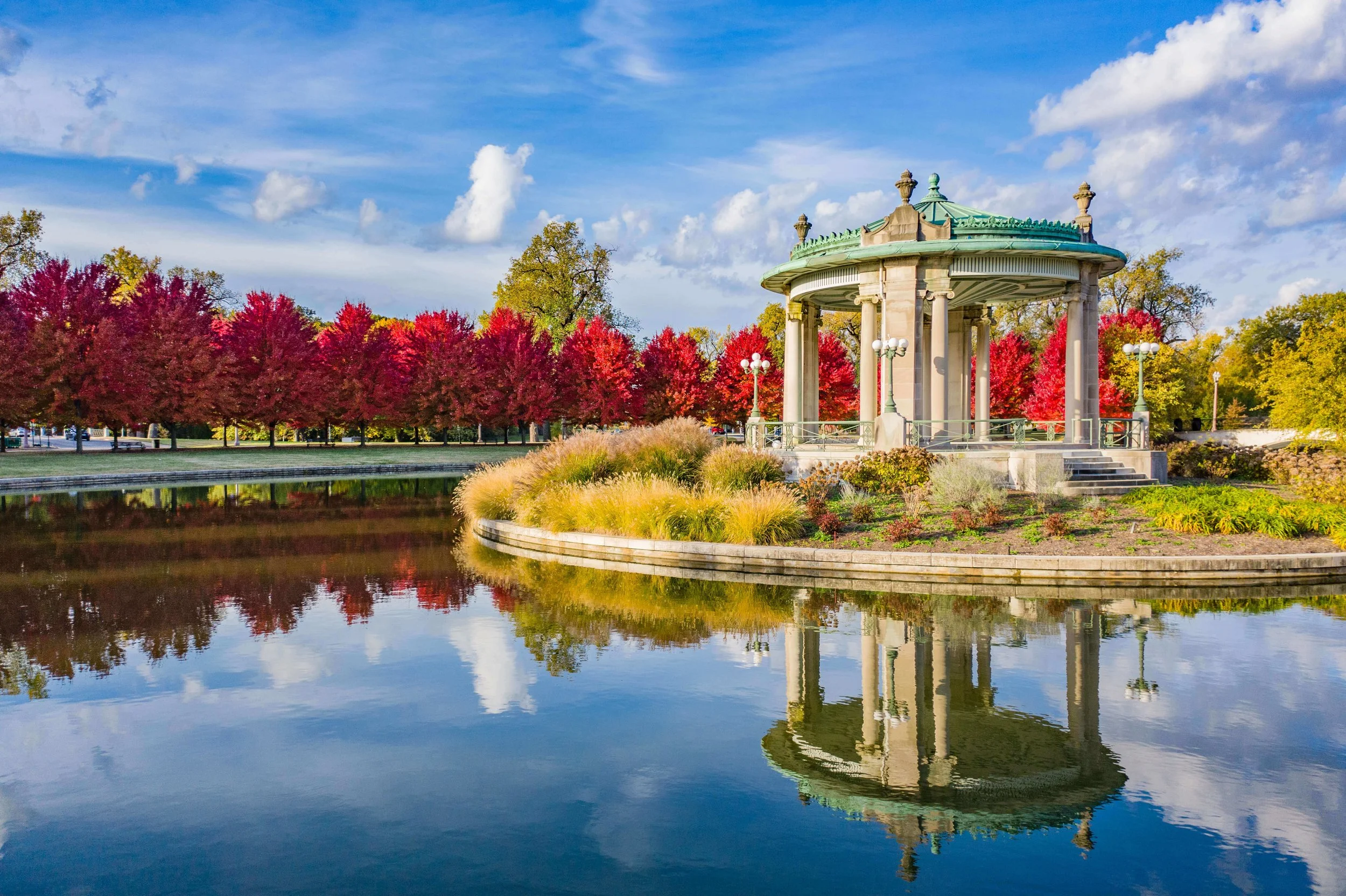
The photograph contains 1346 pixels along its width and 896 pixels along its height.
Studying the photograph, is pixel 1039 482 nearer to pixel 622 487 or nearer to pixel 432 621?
pixel 622 487

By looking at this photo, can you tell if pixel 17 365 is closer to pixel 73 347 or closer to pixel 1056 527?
pixel 73 347

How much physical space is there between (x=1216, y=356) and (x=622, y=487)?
47905 millimetres

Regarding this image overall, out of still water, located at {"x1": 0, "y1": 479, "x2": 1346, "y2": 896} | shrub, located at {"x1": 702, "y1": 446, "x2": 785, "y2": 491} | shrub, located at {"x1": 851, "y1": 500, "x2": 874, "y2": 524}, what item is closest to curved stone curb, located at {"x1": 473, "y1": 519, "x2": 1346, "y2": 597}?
still water, located at {"x1": 0, "y1": 479, "x2": 1346, "y2": 896}

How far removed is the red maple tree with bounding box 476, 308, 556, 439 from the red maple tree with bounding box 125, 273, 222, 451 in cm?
1361

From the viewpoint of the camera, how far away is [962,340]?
93.1ft

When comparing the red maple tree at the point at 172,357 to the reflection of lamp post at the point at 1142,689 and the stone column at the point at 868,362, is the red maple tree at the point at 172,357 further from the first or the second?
the reflection of lamp post at the point at 1142,689

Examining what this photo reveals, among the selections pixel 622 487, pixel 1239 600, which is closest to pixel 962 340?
pixel 622 487

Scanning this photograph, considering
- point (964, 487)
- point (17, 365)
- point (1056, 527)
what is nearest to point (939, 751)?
point (1056, 527)

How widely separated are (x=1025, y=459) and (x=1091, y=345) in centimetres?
669

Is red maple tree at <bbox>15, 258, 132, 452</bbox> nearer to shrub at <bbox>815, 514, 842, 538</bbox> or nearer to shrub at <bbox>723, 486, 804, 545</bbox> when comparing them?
shrub at <bbox>723, 486, 804, 545</bbox>

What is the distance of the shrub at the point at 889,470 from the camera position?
59.3 feet

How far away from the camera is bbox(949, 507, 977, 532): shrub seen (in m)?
15.0

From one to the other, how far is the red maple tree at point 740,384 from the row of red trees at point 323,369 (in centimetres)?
9

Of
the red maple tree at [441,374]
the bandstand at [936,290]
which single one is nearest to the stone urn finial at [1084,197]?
the bandstand at [936,290]
